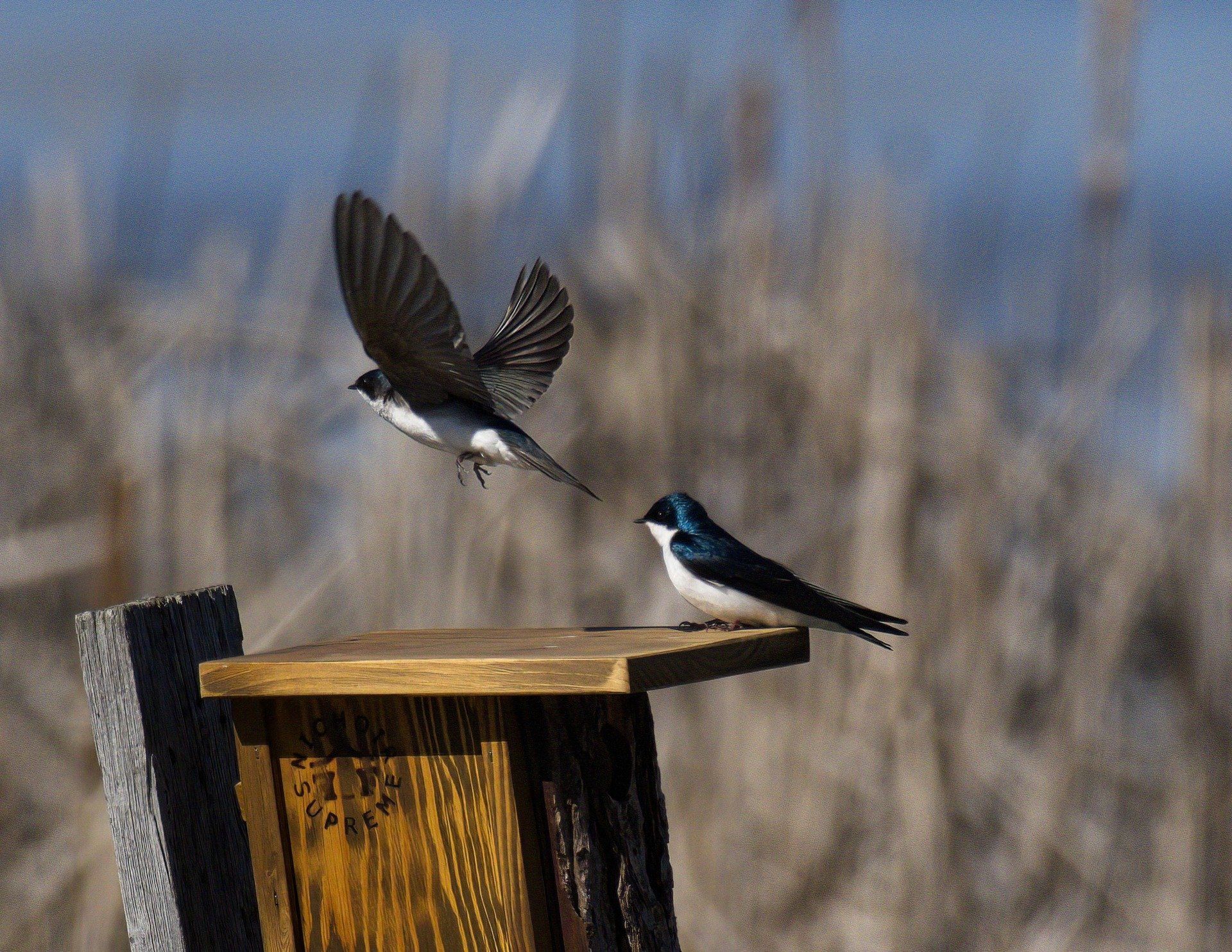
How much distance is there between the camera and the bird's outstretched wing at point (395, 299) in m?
1.37

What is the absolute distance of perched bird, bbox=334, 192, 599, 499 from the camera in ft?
4.54

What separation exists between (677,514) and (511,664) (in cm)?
41

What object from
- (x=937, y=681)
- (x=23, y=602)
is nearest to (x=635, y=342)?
(x=937, y=681)

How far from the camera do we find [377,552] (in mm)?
3062

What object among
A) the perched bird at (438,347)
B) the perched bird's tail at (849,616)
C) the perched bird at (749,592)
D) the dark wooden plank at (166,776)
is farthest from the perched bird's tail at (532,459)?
the dark wooden plank at (166,776)

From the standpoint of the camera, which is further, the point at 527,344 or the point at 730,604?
the point at 527,344

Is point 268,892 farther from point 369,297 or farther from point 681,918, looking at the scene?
point 681,918

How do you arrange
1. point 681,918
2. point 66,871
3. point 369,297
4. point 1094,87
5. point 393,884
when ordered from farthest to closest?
point 1094,87 → point 681,918 → point 66,871 → point 393,884 → point 369,297

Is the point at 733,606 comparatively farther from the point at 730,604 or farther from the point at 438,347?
the point at 438,347

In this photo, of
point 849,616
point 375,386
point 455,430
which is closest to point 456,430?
point 455,430

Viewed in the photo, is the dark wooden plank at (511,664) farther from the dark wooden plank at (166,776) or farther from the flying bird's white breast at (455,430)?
the flying bird's white breast at (455,430)

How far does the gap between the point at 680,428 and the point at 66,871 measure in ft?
5.05

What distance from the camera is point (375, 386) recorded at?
5.60 ft

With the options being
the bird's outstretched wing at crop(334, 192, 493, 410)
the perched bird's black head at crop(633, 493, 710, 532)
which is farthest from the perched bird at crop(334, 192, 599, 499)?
the perched bird's black head at crop(633, 493, 710, 532)
